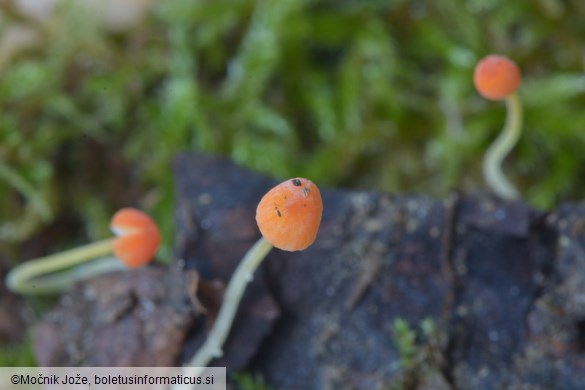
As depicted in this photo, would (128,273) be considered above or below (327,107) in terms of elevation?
below

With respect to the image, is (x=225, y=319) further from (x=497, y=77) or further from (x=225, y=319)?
(x=497, y=77)

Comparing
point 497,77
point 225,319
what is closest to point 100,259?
point 225,319

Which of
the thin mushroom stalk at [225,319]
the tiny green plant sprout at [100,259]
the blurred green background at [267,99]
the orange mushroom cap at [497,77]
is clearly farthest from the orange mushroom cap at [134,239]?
the orange mushroom cap at [497,77]

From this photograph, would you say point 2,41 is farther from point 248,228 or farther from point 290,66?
point 248,228

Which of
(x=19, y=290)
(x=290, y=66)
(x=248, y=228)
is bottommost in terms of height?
(x=19, y=290)

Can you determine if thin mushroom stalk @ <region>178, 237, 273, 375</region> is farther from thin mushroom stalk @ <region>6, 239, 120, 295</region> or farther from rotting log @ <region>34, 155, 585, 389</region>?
thin mushroom stalk @ <region>6, 239, 120, 295</region>

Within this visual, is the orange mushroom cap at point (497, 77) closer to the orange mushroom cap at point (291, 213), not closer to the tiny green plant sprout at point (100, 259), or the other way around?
the orange mushroom cap at point (291, 213)

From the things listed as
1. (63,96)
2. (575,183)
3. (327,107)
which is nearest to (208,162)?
(327,107)

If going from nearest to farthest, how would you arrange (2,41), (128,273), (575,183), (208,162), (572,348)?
(572,348) < (128,273) < (208,162) < (575,183) < (2,41)
